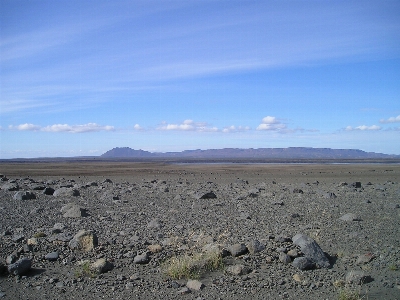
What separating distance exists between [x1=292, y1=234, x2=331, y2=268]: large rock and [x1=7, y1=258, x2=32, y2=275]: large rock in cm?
616

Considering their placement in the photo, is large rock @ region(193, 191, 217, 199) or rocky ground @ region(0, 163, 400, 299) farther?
large rock @ region(193, 191, 217, 199)

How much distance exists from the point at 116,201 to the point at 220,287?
37.4 ft

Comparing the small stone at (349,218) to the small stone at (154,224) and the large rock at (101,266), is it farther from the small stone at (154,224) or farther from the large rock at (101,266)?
the large rock at (101,266)

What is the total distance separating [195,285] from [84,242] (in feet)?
11.3

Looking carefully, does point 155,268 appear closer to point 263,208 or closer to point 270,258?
point 270,258

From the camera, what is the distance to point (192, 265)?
8.17 m

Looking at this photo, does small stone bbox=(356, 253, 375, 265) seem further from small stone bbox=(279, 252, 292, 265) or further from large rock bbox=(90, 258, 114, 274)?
large rock bbox=(90, 258, 114, 274)

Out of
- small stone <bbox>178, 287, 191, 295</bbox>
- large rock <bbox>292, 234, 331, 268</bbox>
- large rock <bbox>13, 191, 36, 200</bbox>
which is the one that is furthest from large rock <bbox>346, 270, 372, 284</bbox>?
large rock <bbox>13, 191, 36, 200</bbox>

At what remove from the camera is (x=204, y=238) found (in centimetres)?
1055

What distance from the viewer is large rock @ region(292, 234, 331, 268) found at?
8.49m

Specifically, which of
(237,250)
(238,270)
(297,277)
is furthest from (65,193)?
(297,277)

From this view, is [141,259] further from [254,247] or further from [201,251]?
[254,247]

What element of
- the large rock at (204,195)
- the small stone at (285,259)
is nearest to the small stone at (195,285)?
the small stone at (285,259)

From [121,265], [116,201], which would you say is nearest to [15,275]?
[121,265]
